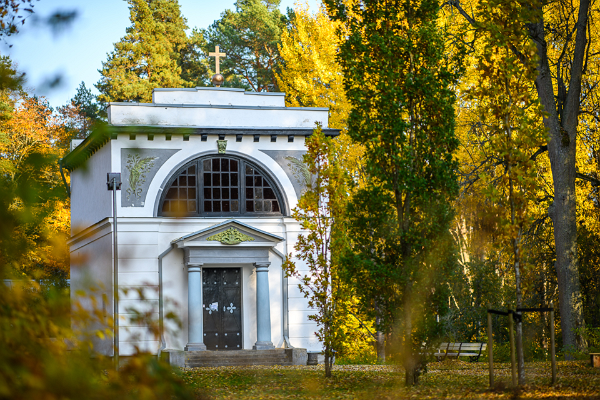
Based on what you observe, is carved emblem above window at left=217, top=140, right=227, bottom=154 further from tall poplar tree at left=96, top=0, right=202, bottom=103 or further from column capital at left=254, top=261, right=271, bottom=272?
tall poplar tree at left=96, top=0, right=202, bottom=103

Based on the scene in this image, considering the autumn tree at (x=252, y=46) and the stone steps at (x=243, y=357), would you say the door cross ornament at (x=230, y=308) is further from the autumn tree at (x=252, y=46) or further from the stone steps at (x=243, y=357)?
the autumn tree at (x=252, y=46)

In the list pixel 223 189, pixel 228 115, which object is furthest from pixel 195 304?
pixel 228 115

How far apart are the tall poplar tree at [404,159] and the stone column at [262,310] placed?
28.1ft

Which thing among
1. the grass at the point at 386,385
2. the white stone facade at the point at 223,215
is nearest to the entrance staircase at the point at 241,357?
the white stone facade at the point at 223,215

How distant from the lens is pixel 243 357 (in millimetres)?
19859

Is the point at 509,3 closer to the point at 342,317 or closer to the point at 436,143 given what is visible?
the point at 436,143

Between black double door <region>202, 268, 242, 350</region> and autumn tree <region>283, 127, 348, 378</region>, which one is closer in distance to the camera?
autumn tree <region>283, 127, 348, 378</region>

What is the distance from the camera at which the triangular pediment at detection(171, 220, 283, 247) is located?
66.5 ft

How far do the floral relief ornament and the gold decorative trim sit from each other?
2573 millimetres

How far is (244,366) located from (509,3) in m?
11.9

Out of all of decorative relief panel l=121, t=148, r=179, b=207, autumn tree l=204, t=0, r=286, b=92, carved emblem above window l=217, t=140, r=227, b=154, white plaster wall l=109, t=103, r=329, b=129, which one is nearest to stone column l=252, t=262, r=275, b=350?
carved emblem above window l=217, t=140, r=227, b=154

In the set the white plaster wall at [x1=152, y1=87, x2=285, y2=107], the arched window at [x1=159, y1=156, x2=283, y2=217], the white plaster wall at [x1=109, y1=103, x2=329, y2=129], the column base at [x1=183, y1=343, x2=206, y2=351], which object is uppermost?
the white plaster wall at [x1=152, y1=87, x2=285, y2=107]

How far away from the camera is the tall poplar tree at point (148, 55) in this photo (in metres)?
39.7

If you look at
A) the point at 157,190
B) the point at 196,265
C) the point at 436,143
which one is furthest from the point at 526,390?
the point at 157,190
